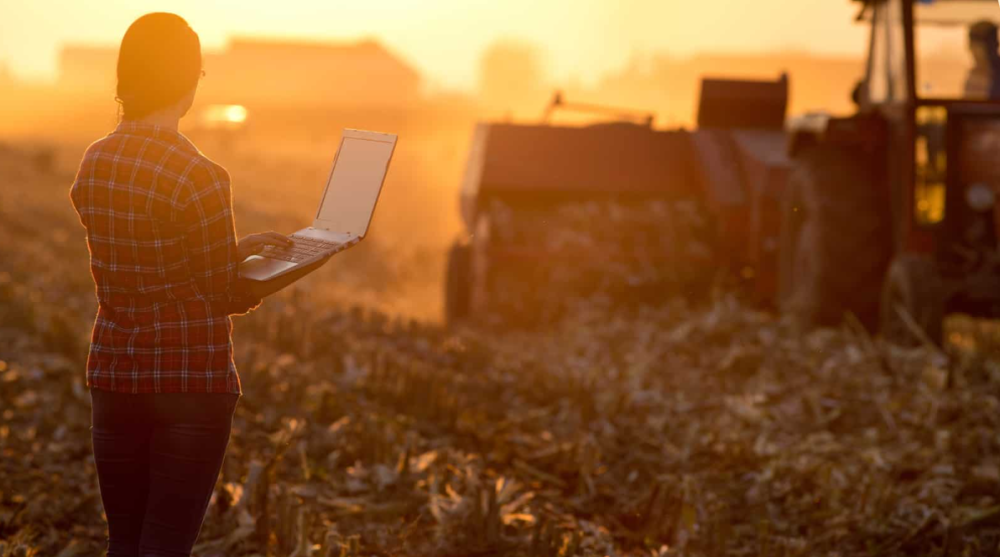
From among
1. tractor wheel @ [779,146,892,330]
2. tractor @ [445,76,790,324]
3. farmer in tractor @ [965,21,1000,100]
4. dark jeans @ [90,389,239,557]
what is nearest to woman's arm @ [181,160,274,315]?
dark jeans @ [90,389,239,557]

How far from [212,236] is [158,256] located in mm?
135

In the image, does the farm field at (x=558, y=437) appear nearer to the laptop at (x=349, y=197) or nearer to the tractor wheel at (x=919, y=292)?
the tractor wheel at (x=919, y=292)

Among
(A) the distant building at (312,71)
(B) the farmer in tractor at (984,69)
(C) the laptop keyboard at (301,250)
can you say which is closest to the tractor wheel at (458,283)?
(B) the farmer in tractor at (984,69)

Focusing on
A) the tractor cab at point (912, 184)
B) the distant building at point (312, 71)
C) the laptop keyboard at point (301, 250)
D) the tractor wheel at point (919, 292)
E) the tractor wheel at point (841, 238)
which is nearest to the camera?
the laptop keyboard at point (301, 250)

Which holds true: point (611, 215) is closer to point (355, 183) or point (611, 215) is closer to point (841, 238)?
point (841, 238)

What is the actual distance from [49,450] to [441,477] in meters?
1.91

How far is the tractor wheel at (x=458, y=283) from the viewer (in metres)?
9.03

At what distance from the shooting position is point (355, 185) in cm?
281

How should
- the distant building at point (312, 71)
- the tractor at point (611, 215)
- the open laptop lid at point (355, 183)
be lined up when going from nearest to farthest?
the open laptop lid at point (355, 183) < the tractor at point (611, 215) < the distant building at point (312, 71)

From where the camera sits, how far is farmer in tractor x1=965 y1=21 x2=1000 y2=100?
6.54m

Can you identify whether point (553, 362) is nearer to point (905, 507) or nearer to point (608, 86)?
point (905, 507)

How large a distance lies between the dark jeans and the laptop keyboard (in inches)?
14.5

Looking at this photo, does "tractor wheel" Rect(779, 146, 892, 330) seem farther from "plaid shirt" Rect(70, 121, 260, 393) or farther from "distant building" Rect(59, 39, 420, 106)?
"distant building" Rect(59, 39, 420, 106)

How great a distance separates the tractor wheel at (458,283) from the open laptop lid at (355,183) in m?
6.16
